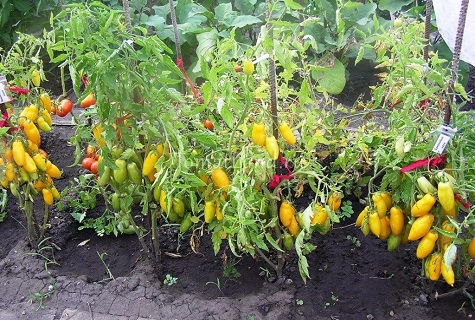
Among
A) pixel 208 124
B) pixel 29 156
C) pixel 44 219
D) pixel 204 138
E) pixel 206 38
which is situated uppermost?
pixel 204 138

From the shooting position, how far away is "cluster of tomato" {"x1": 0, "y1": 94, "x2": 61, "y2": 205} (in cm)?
218

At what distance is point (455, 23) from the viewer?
2.25m

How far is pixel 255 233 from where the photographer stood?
1.96 m

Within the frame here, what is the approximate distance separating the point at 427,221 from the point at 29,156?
1609 mm

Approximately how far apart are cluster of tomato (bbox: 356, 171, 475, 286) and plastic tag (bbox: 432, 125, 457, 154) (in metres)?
0.08

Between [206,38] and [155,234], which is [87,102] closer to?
[155,234]

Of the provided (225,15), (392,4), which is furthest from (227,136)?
(392,4)

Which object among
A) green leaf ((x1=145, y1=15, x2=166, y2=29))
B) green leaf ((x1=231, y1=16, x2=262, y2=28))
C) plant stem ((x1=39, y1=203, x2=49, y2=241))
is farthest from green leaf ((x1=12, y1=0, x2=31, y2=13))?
plant stem ((x1=39, y1=203, x2=49, y2=241))

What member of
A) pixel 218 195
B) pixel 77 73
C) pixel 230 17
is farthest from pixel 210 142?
pixel 230 17

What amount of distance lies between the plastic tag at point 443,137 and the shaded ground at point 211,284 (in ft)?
2.47

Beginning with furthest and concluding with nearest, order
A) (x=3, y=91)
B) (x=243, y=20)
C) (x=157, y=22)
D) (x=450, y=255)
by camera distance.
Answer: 1. (x=157, y=22)
2. (x=243, y=20)
3. (x=3, y=91)
4. (x=450, y=255)

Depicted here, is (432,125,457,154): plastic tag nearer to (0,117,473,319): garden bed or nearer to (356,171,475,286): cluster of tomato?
(356,171,475,286): cluster of tomato

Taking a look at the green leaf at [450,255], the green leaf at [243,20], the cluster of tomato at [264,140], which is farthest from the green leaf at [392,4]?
the green leaf at [450,255]

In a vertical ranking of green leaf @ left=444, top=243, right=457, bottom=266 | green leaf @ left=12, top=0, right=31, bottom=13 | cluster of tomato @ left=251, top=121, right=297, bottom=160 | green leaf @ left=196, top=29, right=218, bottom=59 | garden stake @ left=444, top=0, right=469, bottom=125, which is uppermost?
garden stake @ left=444, top=0, right=469, bottom=125
